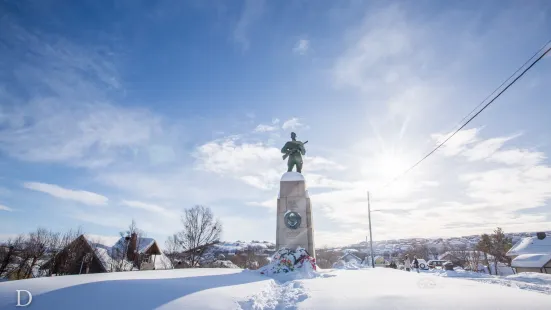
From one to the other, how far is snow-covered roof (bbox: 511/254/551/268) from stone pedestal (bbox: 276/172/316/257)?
132ft

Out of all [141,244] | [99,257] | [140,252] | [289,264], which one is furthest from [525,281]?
[141,244]

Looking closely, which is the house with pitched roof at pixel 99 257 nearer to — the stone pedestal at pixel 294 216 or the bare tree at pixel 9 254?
the bare tree at pixel 9 254

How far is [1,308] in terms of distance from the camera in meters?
4.36

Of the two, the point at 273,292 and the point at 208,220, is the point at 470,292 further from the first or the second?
the point at 208,220

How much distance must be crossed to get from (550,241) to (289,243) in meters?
49.0

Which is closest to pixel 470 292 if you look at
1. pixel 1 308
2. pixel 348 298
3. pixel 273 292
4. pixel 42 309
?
pixel 348 298

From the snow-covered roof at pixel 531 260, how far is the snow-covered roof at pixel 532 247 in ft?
5.28

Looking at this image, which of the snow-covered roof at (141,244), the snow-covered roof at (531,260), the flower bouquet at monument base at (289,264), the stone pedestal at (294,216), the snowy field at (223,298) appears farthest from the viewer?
the snow-covered roof at (141,244)

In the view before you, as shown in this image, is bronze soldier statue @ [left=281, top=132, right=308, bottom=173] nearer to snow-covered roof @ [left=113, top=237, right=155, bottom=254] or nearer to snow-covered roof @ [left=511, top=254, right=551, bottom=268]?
snow-covered roof @ [left=113, top=237, right=155, bottom=254]

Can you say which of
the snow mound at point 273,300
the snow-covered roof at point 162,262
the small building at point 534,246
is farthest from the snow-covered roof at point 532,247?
the snow-covered roof at point 162,262

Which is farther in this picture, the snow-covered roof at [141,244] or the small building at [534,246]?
the small building at [534,246]

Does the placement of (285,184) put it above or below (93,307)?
above

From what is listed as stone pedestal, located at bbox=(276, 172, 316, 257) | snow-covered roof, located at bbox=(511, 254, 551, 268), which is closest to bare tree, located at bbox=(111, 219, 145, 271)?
stone pedestal, located at bbox=(276, 172, 316, 257)

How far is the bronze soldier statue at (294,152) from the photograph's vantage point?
15.7 m
